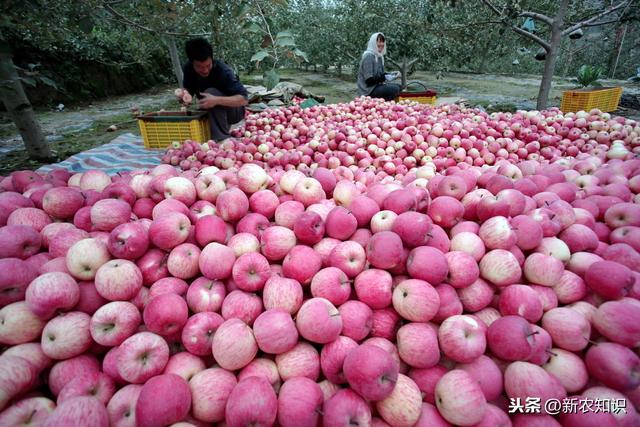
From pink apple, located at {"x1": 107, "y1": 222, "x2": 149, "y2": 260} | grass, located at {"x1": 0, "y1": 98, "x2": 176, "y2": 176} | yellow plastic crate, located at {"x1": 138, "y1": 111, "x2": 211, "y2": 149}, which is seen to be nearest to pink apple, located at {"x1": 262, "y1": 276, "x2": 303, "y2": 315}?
pink apple, located at {"x1": 107, "y1": 222, "x2": 149, "y2": 260}

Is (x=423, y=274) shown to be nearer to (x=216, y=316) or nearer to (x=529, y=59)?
(x=216, y=316)

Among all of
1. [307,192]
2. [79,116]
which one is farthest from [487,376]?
[79,116]

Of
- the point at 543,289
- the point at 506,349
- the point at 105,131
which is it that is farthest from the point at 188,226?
the point at 105,131

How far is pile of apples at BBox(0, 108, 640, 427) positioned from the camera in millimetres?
1144

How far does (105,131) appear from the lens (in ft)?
23.6

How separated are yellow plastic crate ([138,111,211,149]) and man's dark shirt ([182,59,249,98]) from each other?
0.61m

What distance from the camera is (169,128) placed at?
5.24 m

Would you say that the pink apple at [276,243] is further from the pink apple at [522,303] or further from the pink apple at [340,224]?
the pink apple at [522,303]

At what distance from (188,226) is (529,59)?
1246 inches

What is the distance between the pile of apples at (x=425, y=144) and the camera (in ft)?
12.1

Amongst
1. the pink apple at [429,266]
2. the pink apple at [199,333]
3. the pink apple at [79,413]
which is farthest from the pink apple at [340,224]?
the pink apple at [79,413]

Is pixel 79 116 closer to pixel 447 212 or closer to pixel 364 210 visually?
pixel 364 210

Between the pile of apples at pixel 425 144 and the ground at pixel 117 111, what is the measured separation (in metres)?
2.99

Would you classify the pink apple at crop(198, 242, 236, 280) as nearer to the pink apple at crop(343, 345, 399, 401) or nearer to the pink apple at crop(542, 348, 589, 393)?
the pink apple at crop(343, 345, 399, 401)
